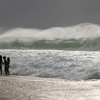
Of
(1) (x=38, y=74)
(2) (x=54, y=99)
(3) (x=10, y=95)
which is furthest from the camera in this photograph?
(1) (x=38, y=74)

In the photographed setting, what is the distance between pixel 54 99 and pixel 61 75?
48.8 feet

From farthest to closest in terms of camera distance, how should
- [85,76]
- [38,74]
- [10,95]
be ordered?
[38,74]
[85,76]
[10,95]

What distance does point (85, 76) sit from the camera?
76.0 ft

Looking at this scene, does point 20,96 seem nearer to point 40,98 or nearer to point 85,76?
point 40,98

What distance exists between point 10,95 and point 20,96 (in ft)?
1.82

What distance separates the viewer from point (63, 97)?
9688mm

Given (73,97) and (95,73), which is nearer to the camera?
(73,97)

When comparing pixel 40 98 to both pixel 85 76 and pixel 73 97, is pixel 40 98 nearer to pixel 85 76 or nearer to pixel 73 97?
pixel 73 97

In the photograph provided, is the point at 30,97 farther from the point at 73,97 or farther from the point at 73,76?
the point at 73,76

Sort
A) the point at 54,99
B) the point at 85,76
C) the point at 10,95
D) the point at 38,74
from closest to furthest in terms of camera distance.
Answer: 1. the point at 54,99
2. the point at 10,95
3. the point at 85,76
4. the point at 38,74

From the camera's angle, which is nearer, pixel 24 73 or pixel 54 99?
pixel 54 99

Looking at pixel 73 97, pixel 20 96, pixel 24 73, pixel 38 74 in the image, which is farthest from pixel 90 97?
pixel 24 73

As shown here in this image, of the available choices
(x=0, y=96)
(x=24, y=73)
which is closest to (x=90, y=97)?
(x=0, y=96)

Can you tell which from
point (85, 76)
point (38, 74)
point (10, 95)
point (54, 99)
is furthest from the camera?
point (38, 74)
